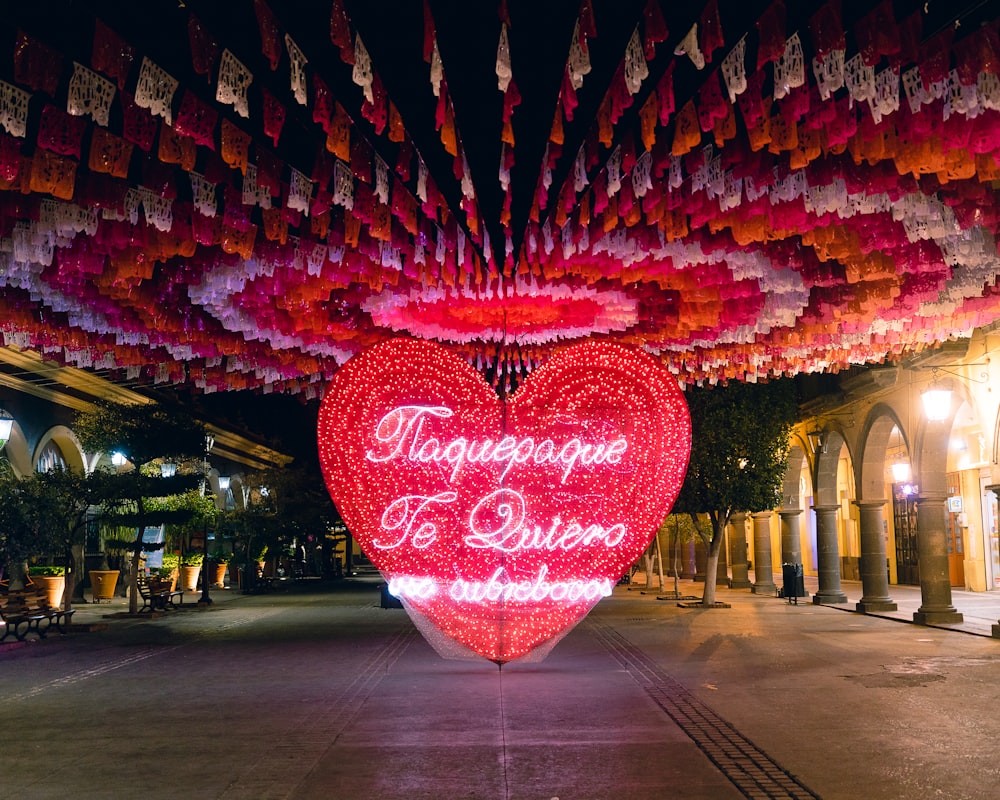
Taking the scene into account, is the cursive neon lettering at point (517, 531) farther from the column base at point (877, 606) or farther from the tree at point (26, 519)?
the column base at point (877, 606)

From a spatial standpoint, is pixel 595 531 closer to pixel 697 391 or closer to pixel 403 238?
pixel 403 238

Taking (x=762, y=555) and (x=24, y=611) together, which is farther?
(x=762, y=555)

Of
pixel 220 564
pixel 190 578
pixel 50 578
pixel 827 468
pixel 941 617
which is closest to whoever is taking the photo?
pixel 941 617

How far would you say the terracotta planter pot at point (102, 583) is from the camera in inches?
1029

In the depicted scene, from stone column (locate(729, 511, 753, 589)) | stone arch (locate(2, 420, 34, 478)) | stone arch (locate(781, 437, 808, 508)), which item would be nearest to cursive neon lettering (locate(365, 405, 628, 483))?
stone arch (locate(2, 420, 34, 478))

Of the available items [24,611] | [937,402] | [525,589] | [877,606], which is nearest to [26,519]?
[24,611]

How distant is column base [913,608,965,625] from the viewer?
55.2ft

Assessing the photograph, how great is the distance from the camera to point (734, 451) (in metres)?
22.2

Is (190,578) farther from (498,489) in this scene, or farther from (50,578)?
(498,489)

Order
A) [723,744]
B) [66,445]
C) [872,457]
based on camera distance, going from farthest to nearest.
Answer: [66,445] < [872,457] < [723,744]

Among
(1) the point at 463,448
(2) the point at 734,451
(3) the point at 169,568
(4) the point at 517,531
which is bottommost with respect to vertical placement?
(3) the point at 169,568

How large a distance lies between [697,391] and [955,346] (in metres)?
7.31

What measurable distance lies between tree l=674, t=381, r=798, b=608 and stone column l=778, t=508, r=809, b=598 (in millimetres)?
2831

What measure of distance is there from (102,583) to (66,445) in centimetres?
394
